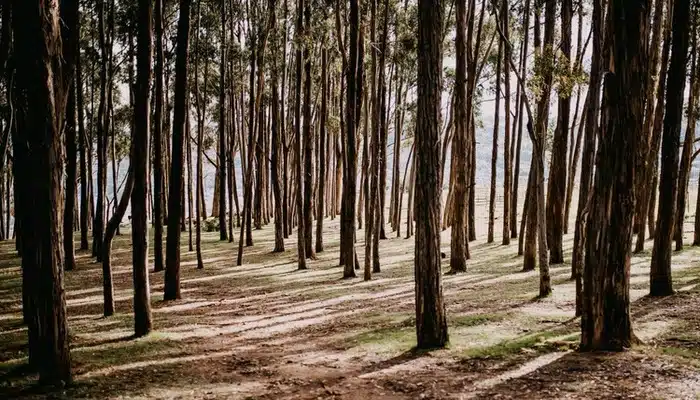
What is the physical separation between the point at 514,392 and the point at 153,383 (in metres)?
4.45

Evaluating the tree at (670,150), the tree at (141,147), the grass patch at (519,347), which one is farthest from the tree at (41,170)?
the tree at (670,150)

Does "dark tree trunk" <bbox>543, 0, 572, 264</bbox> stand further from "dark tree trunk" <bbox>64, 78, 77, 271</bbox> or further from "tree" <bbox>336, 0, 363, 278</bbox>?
"dark tree trunk" <bbox>64, 78, 77, 271</bbox>

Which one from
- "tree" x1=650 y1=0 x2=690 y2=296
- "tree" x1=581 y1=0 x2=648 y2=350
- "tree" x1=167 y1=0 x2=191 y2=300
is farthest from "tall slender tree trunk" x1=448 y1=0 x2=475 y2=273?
"tree" x1=581 y1=0 x2=648 y2=350

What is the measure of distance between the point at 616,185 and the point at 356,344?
448 cm

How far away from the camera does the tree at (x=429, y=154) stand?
7816 millimetres

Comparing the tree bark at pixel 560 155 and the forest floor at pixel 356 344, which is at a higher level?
the tree bark at pixel 560 155

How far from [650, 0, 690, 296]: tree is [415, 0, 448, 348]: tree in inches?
218

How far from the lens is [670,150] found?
10.9m

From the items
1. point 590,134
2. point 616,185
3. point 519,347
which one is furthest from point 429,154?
point 590,134

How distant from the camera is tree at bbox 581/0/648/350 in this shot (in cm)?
720

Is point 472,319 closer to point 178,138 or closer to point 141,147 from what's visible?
point 141,147

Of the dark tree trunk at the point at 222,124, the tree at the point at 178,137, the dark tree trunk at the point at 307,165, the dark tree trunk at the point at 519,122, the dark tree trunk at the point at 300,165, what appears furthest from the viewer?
the dark tree trunk at the point at 519,122

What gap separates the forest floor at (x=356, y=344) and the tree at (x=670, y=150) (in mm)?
638

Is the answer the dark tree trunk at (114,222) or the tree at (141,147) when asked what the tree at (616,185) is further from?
the dark tree trunk at (114,222)
